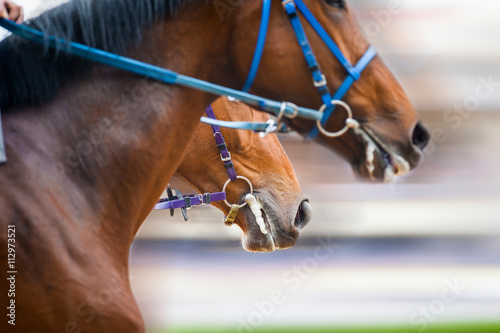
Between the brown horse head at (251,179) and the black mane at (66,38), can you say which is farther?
the brown horse head at (251,179)

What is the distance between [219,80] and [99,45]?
0.36 metres

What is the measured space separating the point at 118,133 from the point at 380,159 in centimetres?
75

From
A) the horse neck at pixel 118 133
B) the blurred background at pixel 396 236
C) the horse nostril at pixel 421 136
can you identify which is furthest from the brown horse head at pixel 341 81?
the blurred background at pixel 396 236

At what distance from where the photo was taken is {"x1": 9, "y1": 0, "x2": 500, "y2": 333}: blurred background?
5266 mm

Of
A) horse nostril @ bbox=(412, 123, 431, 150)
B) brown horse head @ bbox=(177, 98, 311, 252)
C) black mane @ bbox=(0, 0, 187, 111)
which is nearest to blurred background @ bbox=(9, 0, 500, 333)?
brown horse head @ bbox=(177, 98, 311, 252)

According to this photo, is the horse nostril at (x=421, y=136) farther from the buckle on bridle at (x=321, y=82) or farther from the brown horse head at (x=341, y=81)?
the buckle on bridle at (x=321, y=82)

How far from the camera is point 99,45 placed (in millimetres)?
1667

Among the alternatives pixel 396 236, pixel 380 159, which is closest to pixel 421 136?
pixel 380 159

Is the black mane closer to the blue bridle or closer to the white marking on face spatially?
the blue bridle

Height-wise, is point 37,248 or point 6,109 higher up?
point 6,109

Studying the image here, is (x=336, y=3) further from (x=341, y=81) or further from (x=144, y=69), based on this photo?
(x=144, y=69)

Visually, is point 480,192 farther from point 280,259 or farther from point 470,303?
point 280,259

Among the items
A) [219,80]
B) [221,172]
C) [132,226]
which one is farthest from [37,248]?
[221,172]

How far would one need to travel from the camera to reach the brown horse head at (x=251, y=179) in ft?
8.26
